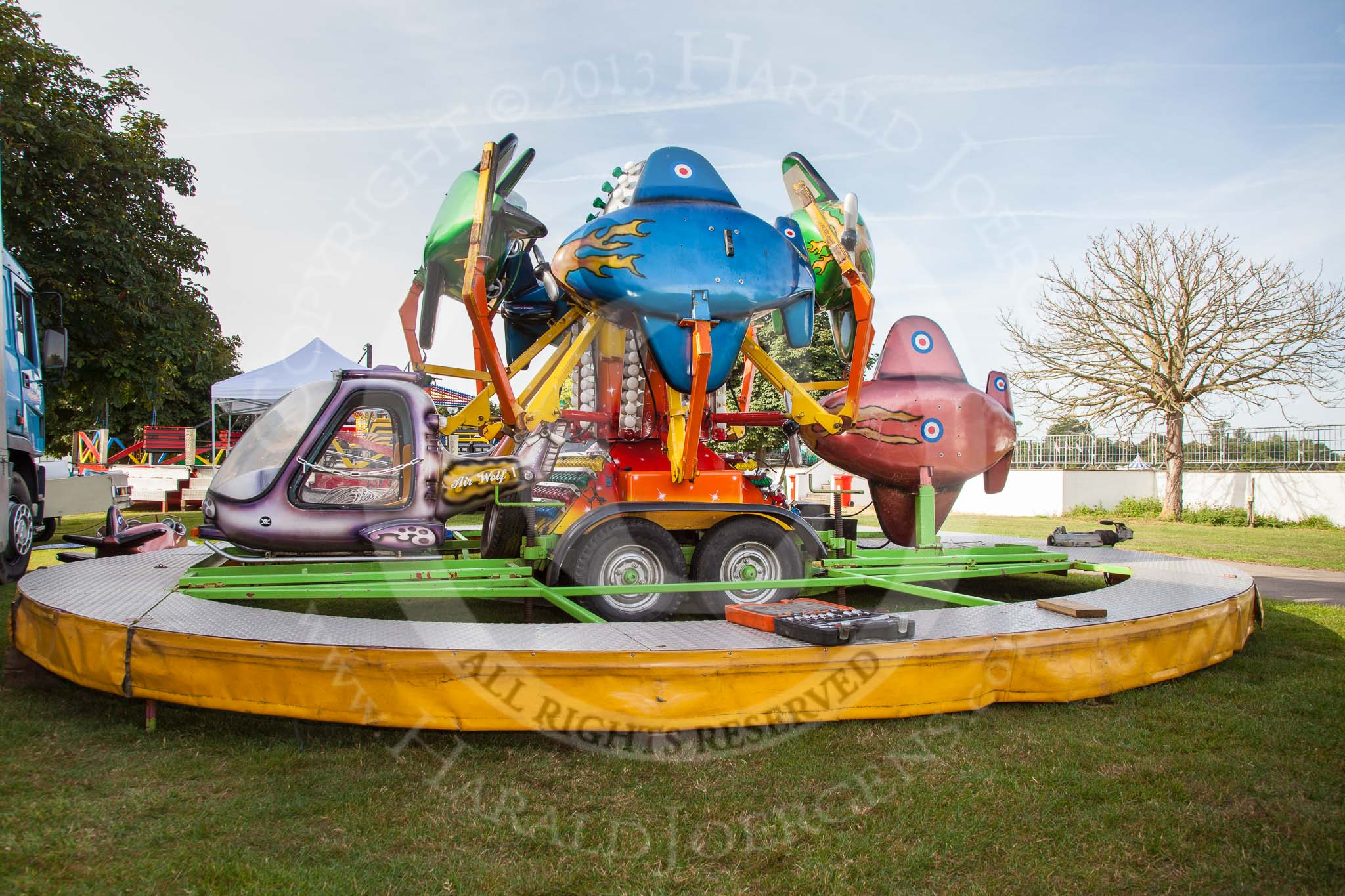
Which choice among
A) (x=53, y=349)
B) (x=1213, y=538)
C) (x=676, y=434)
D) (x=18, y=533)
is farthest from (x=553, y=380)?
(x=1213, y=538)

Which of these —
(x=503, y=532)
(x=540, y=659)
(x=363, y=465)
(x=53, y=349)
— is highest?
(x=53, y=349)

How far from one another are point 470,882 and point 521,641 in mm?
1134

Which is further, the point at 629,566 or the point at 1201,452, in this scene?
the point at 1201,452

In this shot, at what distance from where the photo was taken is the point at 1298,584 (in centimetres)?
930

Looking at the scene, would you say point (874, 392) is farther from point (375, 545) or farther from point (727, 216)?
point (375, 545)

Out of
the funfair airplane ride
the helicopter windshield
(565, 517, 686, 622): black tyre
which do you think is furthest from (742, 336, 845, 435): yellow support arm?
the helicopter windshield

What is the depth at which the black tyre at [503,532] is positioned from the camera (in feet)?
20.2

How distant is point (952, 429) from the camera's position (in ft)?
22.0

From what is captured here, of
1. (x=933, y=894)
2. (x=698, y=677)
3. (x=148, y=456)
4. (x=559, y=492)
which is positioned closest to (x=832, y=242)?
(x=559, y=492)

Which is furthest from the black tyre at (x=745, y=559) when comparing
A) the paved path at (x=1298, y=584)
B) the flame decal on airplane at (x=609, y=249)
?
the paved path at (x=1298, y=584)

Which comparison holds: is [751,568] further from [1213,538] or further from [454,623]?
[1213,538]

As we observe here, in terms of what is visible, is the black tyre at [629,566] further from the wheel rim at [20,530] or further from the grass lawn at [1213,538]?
the wheel rim at [20,530]

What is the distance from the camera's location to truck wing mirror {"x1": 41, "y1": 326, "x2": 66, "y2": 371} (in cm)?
870

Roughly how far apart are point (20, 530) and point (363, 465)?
4676 millimetres
